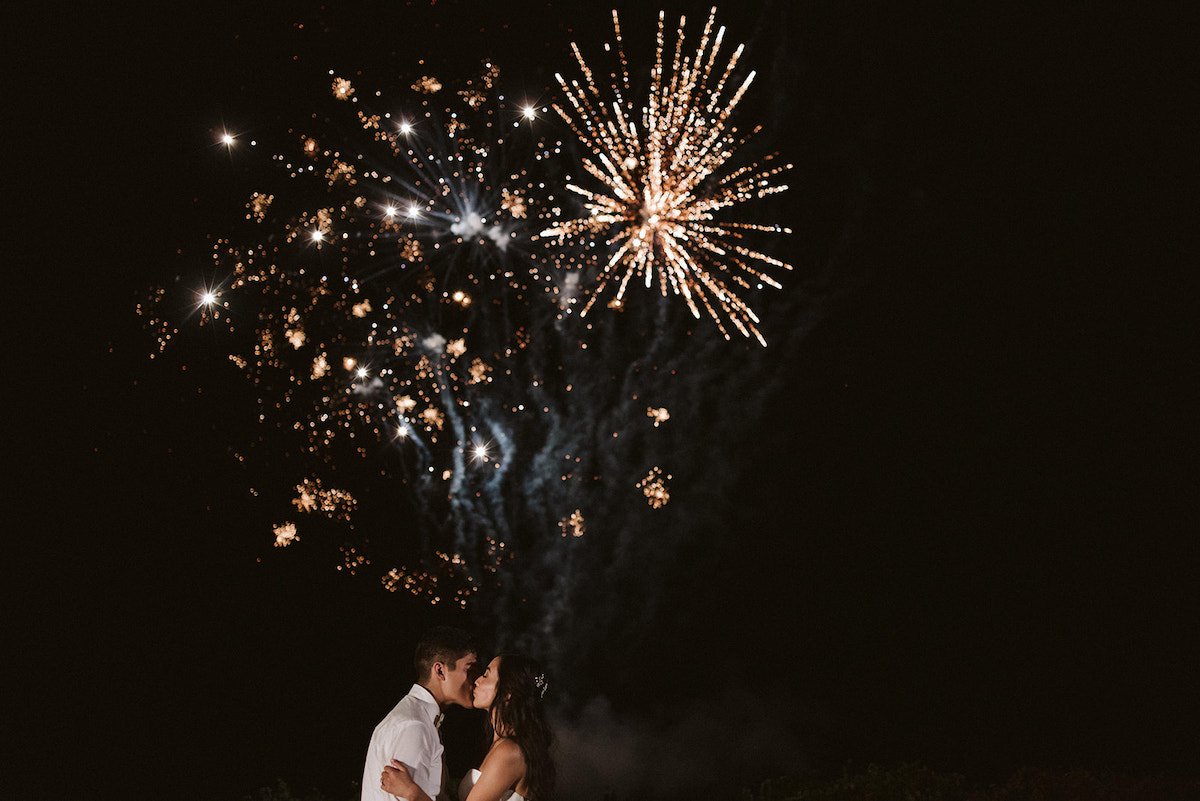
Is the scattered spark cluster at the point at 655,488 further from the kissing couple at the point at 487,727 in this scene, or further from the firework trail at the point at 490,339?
the kissing couple at the point at 487,727

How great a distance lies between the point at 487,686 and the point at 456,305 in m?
4.86

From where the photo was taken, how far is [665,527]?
9.84 metres

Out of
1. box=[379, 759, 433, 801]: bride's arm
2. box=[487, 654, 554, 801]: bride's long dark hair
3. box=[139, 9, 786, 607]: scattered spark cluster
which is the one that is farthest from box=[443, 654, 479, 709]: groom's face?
box=[139, 9, 786, 607]: scattered spark cluster

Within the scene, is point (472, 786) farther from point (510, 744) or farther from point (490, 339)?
point (490, 339)

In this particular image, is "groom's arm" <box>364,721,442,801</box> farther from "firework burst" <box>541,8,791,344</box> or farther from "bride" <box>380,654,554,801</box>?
"firework burst" <box>541,8,791,344</box>

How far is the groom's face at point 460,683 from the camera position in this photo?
→ 4.16 meters

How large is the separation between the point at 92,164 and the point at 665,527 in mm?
6269

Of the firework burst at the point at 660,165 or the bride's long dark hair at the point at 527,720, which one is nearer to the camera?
the bride's long dark hair at the point at 527,720

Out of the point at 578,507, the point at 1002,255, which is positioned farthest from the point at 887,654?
the point at 1002,255

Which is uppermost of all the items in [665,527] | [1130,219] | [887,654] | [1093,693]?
[1130,219]

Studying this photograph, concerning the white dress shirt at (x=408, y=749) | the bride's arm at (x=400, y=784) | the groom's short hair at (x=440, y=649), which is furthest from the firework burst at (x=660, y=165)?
the bride's arm at (x=400, y=784)

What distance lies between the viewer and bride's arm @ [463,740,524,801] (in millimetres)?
3783

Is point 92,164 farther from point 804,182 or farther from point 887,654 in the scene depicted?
point 887,654

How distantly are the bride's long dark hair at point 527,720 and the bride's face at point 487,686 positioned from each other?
3 centimetres
